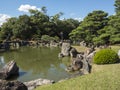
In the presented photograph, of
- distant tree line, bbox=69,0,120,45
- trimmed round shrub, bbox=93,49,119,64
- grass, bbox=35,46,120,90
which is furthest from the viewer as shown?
distant tree line, bbox=69,0,120,45

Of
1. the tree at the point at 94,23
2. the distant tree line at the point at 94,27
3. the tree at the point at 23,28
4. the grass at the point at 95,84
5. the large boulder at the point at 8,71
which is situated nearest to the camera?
the grass at the point at 95,84

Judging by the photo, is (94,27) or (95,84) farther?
(94,27)

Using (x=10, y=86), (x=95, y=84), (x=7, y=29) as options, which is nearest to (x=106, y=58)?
(x=95, y=84)

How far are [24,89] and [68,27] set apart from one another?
46.0 m

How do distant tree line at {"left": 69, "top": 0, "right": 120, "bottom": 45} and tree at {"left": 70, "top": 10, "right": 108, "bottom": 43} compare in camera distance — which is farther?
tree at {"left": 70, "top": 10, "right": 108, "bottom": 43}

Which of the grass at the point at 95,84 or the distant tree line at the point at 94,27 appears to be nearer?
the grass at the point at 95,84

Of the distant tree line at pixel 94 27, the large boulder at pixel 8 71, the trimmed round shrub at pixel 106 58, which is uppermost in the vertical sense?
the distant tree line at pixel 94 27

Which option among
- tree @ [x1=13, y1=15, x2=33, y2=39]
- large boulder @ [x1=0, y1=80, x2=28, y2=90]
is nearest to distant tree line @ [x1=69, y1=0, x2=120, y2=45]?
tree @ [x1=13, y1=15, x2=33, y2=39]

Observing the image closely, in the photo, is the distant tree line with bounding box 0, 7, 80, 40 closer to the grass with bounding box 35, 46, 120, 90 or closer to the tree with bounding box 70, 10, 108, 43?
the tree with bounding box 70, 10, 108, 43

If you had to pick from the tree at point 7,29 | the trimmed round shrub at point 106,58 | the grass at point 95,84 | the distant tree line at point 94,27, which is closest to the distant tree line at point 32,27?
the tree at point 7,29

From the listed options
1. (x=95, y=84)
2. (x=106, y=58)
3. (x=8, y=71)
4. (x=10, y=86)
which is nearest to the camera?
(x=10, y=86)

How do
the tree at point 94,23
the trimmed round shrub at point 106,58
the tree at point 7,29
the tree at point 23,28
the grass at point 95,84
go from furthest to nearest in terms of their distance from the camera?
the tree at point 7,29, the tree at point 23,28, the tree at point 94,23, the trimmed round shrub at point 106,58, the grass at point 95,84

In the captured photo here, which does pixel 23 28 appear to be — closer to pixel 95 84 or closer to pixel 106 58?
pixel 106 58

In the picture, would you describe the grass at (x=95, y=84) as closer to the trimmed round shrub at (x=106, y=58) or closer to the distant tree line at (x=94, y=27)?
the trimmed round shrub at (x=106, y=58)
